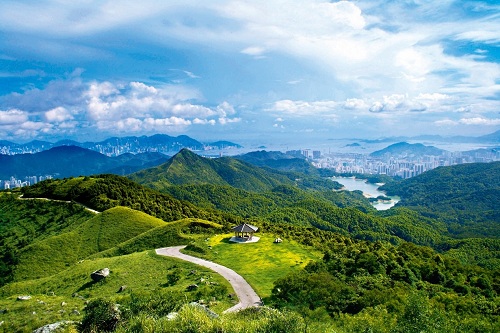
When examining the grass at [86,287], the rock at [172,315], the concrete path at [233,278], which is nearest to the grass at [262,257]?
the concrete path at [233,278]

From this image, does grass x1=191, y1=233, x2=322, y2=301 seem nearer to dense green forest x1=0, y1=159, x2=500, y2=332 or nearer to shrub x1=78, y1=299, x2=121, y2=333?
dense green forest x1=0, y1=159, x2=500, y2=332

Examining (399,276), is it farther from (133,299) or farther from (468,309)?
(133,299)

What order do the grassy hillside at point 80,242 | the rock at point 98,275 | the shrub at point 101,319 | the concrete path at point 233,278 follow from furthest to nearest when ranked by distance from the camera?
the grassy hillside at point 80,242, the rock at point 98,275, the concrete path at point 233,278, the shrub at point 101,319

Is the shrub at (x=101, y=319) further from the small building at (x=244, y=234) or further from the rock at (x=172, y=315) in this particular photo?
the small building at (x=244, y=234)

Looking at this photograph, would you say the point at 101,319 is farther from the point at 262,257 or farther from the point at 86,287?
the point at 262,257

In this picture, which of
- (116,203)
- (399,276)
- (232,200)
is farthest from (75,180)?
(232,200)

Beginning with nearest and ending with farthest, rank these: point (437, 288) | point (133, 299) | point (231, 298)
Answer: point (133, 299), point (231, 298), point (437, 288)

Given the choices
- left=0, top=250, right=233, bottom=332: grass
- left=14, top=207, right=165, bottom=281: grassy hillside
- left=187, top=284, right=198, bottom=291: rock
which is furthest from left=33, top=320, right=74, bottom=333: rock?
left=14, top=207, right=165, bottom=281: grassy hillside
